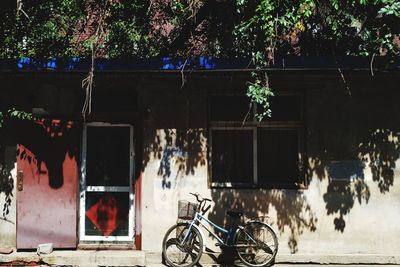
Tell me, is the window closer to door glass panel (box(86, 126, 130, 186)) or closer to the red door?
door glass panel (box(86, 126, 130, 186))

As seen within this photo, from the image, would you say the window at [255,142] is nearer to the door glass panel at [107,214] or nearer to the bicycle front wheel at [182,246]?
the bicycle front wheel at [182,246]

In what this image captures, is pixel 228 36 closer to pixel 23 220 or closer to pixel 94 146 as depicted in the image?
pixel 94 146

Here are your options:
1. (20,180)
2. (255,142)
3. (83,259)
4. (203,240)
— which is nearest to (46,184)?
(20,180)

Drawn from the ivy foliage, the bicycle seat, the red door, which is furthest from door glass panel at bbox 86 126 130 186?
the bicycle seat

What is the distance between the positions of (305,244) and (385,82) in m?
3.05

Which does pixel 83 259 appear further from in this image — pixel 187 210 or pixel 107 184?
pixel 187 210

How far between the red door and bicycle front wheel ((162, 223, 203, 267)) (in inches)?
63.2

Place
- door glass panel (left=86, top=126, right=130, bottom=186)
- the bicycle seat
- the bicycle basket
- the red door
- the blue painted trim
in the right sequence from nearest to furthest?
the blue painted trim, the bicycle seat, the bicycle basket, the red door, door glass panel (left=86, top=126, right=130, bottom=186)

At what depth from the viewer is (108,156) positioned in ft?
27.4

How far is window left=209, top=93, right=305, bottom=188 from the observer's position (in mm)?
8188

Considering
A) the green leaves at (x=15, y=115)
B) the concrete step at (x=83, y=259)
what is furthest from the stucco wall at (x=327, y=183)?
the green leaves at (x=15, y=115)

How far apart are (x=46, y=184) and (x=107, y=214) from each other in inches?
46.0

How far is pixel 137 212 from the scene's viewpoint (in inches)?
317

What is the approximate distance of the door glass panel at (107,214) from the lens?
8.28m
